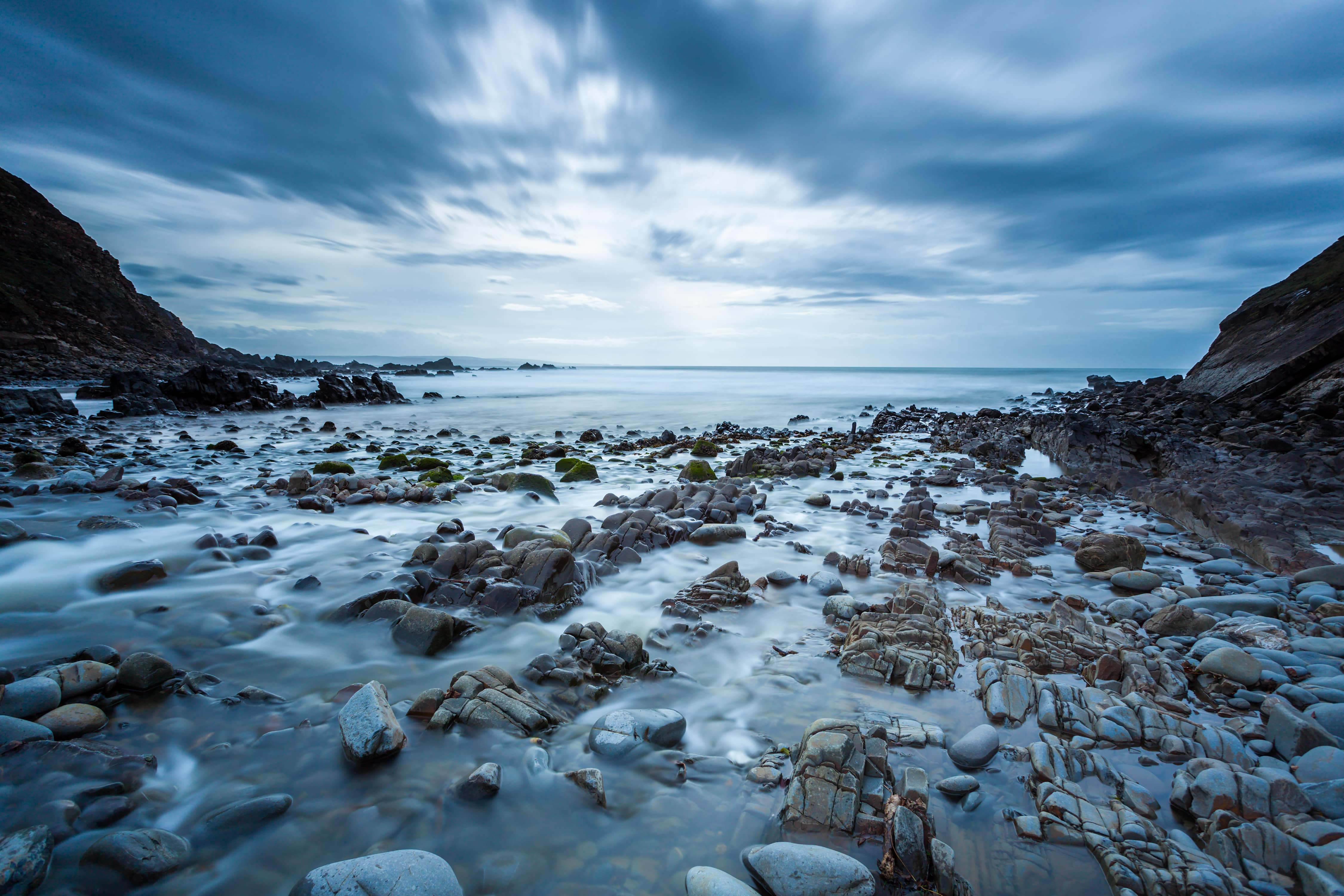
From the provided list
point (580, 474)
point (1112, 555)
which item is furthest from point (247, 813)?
point (580, 474)

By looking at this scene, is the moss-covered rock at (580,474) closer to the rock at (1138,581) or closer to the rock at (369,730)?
the rock at (369,730)

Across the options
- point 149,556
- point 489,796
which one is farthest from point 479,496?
point 489,796

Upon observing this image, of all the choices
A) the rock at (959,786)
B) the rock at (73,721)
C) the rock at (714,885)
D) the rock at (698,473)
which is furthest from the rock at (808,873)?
the rock at (698,473)

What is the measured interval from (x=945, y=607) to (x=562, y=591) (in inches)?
152

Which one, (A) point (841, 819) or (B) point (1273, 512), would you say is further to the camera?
(B) point (1273, 512)

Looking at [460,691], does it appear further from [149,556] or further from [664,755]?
[149,556]

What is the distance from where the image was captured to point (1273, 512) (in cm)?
734

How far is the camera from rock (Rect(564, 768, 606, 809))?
9.76 ft

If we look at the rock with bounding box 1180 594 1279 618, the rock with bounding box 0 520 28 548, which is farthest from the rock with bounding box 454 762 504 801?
the rock with bounding box 0 520 28 548

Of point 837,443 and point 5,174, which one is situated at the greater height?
point 5,174

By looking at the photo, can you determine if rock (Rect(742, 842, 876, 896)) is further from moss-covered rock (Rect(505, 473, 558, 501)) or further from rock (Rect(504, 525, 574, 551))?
moss-covered rock (Rect(505, 473, 558, 501))

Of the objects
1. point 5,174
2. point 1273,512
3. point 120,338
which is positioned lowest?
point 1273,512

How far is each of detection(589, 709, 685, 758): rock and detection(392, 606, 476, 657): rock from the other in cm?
182

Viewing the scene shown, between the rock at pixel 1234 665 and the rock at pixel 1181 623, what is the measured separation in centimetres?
59
